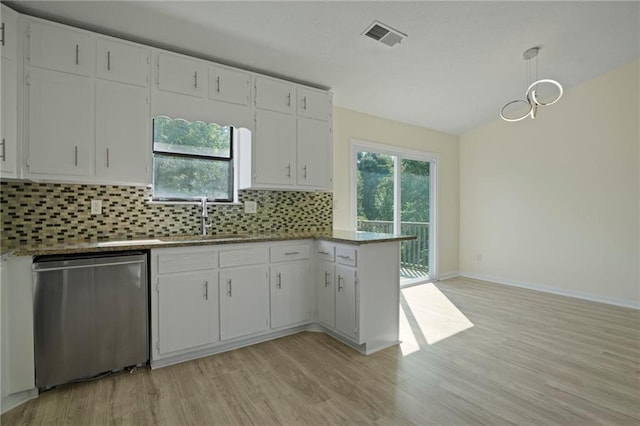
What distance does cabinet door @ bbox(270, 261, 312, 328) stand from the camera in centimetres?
297

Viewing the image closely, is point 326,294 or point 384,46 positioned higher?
point 384,46

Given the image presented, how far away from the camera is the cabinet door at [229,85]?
2898 mm

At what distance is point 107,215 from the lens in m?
2.66

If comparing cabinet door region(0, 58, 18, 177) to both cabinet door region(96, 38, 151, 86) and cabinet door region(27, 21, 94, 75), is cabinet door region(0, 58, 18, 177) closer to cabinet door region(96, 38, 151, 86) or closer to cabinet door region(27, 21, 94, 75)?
cabinet door region(27, 21, 94, 75)

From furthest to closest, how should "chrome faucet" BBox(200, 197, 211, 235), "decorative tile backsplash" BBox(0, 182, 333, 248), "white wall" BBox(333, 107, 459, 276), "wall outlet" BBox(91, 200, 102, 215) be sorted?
1. "white wall" BBox(333, 107, 459, 276)
2. "chrome faucet" BBox(200, 197, 211, 235)
3. "wall outlet" BBox(91, 200, 102, 215)
4. "decorative tile backsplash" BBox(0, 182, 333, 248)

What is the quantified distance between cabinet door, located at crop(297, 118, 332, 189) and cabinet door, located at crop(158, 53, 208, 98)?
1.02 meters

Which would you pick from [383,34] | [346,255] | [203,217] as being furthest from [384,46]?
[203,217]

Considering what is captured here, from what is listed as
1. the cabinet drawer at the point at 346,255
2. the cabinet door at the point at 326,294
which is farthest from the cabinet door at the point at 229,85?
the cabinet door at the point at 326,294

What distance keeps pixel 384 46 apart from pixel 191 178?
7.38ft

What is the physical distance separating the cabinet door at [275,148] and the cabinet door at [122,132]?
3.20 feet

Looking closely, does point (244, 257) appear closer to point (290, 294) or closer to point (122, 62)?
point (290, 294)

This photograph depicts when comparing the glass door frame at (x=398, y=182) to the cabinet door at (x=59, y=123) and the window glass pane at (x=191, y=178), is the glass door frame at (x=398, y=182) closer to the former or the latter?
the window glass pane at (x=191, y=178)

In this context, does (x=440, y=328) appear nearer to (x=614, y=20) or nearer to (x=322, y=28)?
(x=322, y=28)

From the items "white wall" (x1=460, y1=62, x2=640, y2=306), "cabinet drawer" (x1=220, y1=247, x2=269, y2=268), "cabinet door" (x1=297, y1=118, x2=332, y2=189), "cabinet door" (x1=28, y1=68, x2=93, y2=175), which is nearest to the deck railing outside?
"white wall" (x1=460, y1=62, x2=640, y2=306)
